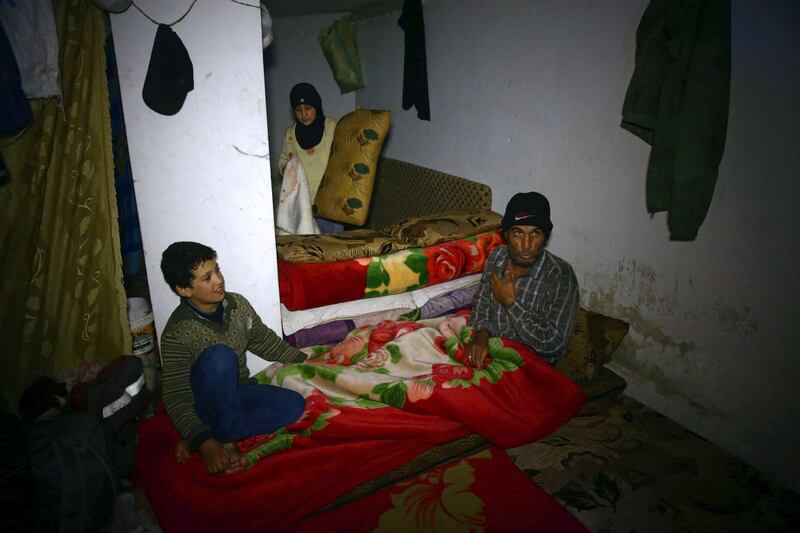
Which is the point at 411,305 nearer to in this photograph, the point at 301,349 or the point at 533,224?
the point at 301,349

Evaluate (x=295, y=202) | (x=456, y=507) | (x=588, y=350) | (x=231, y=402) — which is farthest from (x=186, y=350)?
(x=588, y=350)

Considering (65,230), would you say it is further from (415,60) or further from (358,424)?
(415,60)

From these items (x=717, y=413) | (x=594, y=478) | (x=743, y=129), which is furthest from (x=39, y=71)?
(x=717, y=413)

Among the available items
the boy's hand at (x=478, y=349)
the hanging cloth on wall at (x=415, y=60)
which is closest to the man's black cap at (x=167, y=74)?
the boy's hand at (x=478, y=349)

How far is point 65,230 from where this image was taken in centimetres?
182

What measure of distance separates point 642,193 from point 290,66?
4.13 m

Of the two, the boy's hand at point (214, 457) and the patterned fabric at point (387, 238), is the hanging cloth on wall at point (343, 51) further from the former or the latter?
the boy's hand at point (214, 457)

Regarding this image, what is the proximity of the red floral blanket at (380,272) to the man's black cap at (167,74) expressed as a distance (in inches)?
37.9

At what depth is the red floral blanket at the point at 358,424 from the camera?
60.6 inches

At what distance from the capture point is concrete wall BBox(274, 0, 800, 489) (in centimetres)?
176

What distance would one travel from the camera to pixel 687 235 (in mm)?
2006

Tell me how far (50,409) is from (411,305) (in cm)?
171

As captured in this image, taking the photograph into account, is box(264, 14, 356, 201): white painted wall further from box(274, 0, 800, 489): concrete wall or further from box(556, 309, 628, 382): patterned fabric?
box(556, 309, 628, 382): patterned fabric

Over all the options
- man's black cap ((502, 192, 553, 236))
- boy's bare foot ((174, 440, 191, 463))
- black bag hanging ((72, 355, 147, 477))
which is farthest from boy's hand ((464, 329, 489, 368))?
black bag hanging ((72, 355, 147, 477))
